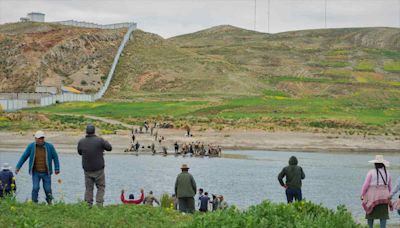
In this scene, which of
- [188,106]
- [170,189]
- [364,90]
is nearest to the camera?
[170,189]

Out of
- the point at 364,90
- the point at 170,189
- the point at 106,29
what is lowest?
the point at 170,189

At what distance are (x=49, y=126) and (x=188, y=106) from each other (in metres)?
26.4

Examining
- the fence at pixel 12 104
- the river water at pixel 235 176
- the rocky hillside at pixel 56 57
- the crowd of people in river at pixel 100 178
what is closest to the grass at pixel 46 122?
the fence at pixel 12 104

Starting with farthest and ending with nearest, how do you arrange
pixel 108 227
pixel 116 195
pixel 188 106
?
1. pixel 188 106
2. pixel 116 195
3. pixel 108 227

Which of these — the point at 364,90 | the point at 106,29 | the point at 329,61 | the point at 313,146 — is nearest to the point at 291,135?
the point at 313,146

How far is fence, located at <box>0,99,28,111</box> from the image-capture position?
9512 cm

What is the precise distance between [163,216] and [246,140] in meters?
56.6

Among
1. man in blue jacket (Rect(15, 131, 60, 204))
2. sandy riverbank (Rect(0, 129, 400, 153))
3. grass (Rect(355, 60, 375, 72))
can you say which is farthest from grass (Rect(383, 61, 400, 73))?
man in blue jacket (Rect(15, 131, 60, 204))

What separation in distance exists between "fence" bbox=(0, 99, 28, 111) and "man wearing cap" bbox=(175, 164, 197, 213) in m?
77.7

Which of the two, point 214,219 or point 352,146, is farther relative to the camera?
point 352,146

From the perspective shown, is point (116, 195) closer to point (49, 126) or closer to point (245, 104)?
point (49, 126)

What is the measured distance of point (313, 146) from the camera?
6856 centimetres

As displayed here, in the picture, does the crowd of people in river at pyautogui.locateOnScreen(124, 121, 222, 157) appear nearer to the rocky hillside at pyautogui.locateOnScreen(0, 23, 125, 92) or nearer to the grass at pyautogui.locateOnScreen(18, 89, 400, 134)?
the grass at pyautogui.locateOnScreen(18, 89, 400, 134)

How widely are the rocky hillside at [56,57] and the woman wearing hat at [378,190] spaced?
109773mm
